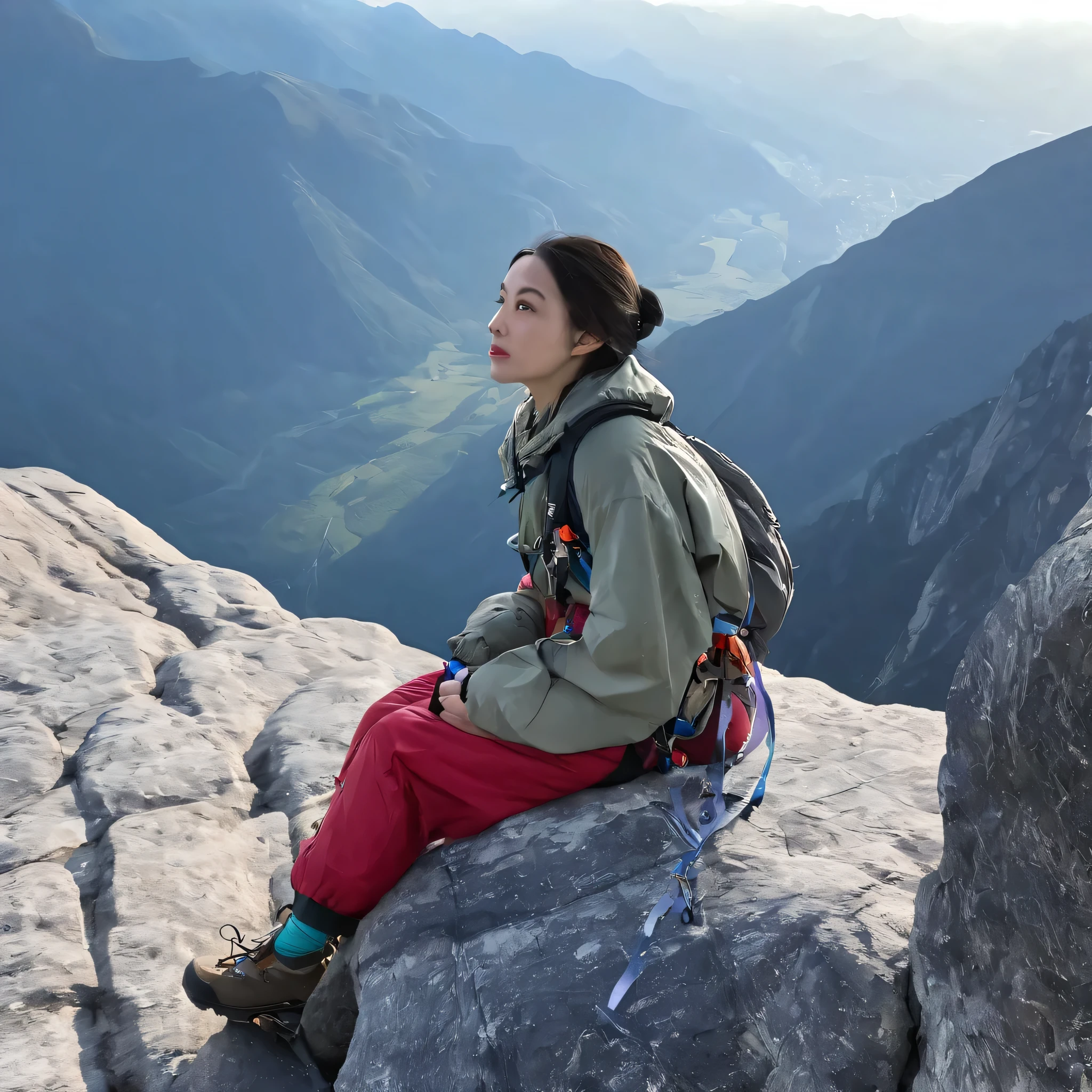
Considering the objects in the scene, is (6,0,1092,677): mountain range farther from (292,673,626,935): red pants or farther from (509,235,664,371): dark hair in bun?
(292,673,626,935): red pants

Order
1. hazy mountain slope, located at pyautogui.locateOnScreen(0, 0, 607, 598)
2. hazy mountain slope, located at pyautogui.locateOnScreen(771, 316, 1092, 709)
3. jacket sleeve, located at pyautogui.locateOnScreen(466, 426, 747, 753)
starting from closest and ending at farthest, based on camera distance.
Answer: jacket sleeve, located at pyautogui.locateOnScreen(466, 426, 747, 753)
hazy mountain slope, located at pyautogui.locateOnScreen(771, 316, 1092, 709)
hazy mountain slope, located at pyautogui.locateOnScreen(0, 0, 607, 598)

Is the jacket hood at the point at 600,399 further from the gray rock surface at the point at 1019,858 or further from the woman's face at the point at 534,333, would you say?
the gray rock surface at the point at 1019,858

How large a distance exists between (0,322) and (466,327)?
19.2 metres

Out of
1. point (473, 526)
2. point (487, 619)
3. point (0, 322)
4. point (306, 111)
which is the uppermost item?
point (306, 111)

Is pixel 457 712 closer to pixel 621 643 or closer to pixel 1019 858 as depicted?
pixel 621 643

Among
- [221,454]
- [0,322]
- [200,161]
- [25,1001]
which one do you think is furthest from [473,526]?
[25,1001]

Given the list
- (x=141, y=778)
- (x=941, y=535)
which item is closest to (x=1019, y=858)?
(x=141, y=778)

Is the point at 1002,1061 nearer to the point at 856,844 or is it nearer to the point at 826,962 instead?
the point at 826,962

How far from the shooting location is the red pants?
2199mm

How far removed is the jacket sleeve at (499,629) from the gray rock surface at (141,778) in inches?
54.6

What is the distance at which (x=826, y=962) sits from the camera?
5.60 feet

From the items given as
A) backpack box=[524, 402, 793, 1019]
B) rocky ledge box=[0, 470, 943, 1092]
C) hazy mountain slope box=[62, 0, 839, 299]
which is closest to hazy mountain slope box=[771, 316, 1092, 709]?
rocky ledge box=[0, 470, 943, 1092]

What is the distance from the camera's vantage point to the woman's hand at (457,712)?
7.29 feet

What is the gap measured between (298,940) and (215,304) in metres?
35.9
